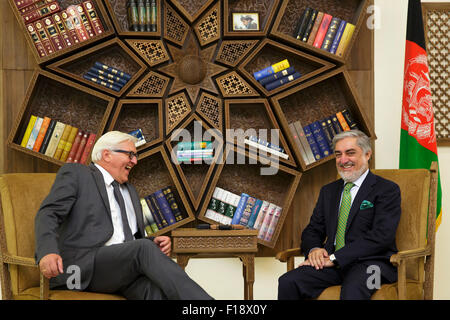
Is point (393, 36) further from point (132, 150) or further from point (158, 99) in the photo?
point (132, 150)

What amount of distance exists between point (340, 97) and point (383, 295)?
1.80 m

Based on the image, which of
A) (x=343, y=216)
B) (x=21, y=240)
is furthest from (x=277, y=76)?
(x=21, y=240)

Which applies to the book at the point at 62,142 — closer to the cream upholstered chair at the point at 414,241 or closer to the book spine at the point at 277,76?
the book spine at the point at 277,76

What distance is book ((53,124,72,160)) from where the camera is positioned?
370cm

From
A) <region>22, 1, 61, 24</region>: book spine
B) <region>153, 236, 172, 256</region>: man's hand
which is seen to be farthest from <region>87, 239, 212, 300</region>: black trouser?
<region>22, 1, 61, 24</region>: book spine

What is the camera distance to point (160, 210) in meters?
3.82

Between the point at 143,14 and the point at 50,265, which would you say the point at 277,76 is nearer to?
the point at 143,14

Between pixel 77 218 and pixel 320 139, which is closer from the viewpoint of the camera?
pixel 77 218

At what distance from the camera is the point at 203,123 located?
3.84 meters

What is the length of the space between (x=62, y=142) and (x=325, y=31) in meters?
1.97

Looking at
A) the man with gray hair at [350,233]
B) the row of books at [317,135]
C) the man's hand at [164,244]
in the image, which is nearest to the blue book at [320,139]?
the row of books at [317,135]

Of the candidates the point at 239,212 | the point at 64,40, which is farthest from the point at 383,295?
the point at 64,40

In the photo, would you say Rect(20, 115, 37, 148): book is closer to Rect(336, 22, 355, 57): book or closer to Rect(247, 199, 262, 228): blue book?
Rect(247, 199, 262, 228): blue book

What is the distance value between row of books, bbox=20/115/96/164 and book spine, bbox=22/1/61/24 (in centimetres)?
64
